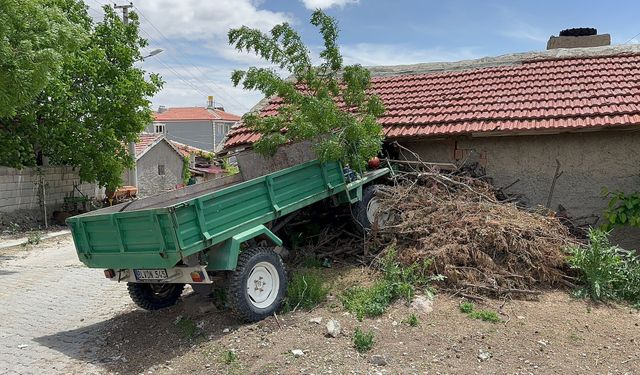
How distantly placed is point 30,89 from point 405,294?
28.3 feet

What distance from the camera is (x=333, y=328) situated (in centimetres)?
632

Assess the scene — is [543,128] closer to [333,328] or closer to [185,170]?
[333,328]

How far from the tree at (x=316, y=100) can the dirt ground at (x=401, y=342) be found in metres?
2.50

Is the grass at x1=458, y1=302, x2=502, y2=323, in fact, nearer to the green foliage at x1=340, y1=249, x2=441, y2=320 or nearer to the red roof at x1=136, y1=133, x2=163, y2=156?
the green foliage at x1=340, y1=249, x2=441, y2=320

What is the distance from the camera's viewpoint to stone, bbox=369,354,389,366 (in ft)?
18.5

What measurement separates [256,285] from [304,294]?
2.24 ft

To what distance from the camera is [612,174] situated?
9945 mm

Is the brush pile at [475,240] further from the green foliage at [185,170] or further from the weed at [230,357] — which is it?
the green foliage at [185,170]

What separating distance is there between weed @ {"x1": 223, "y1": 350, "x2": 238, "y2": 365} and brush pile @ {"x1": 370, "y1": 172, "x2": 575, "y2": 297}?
294cm

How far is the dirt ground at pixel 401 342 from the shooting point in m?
5.61

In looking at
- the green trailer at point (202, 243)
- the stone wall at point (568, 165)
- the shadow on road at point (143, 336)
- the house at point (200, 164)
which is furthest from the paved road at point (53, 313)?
the house at point (200, 164)

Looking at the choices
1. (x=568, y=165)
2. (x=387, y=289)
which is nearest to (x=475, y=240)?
(x=387, y=289)

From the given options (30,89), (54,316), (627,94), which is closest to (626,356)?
(627,94)

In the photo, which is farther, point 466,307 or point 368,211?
point 368,211
